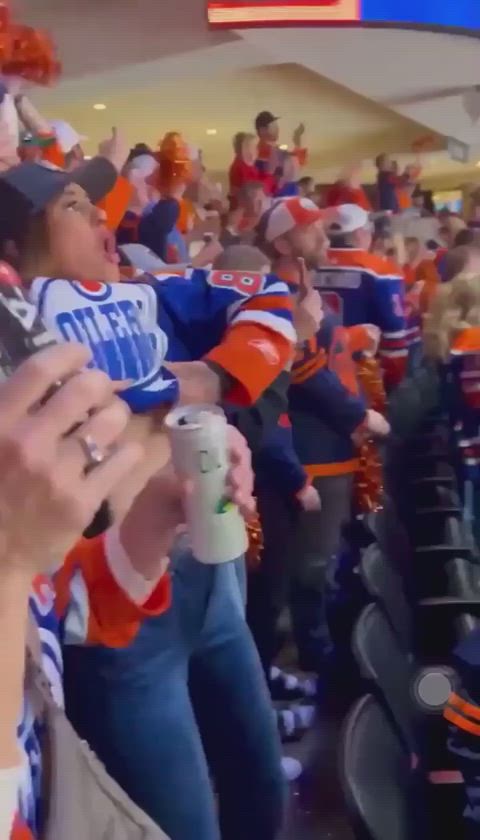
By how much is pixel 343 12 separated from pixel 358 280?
124 inches

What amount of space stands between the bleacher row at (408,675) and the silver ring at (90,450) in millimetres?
809

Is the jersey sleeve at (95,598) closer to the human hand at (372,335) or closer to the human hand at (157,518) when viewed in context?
the human hand at (157,518)

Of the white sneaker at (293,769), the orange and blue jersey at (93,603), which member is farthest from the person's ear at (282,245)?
the orange and blue jersey at (93,603)

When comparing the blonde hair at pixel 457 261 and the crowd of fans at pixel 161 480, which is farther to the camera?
the blonde hair at pixel 457 261

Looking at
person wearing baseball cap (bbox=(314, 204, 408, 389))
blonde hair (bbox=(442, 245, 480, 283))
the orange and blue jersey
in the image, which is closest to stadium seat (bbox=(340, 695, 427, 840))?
the orange and blue jersey

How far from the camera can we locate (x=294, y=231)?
9.73 ft

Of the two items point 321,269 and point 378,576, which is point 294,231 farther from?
point 378,576

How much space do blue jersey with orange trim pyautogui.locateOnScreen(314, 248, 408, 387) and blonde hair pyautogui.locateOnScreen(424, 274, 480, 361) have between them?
0.44 feet

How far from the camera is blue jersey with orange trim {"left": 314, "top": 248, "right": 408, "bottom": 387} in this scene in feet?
12.5

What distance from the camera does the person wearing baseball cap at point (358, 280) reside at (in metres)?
3.82

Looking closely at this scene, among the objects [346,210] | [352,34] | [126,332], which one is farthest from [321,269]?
[352,34]

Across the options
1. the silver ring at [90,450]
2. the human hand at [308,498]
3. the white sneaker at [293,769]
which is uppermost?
the silver ring at [90,450]

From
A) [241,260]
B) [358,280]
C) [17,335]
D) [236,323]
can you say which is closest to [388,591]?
[236,323]

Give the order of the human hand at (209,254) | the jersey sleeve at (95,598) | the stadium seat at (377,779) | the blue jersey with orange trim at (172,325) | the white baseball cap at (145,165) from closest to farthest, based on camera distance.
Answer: the jersey sleeve at (95,598) < the stadium seat at (377,779) < the blue jersey with orange trim at (172,325) < the human hand at (209,254) < the white baseball cap at (145,165)
